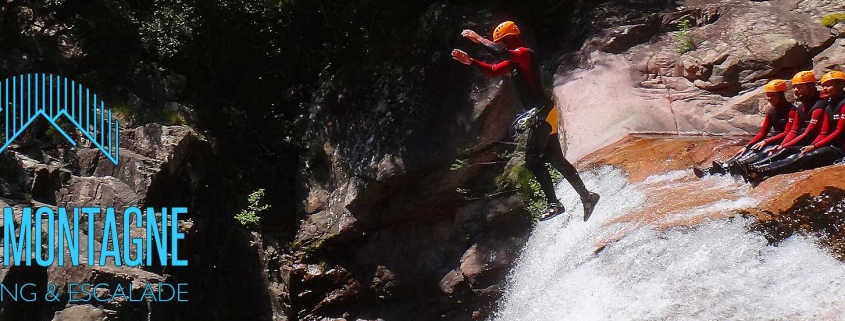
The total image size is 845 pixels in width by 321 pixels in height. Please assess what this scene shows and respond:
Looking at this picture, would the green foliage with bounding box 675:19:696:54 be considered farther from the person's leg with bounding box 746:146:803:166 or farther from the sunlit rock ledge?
the person's leg with bounding box 746:146:803:166

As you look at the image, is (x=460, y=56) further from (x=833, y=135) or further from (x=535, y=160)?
(x=833, y=135)

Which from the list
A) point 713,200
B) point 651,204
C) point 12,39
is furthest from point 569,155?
point 12,39

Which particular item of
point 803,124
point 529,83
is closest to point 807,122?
point 803,124

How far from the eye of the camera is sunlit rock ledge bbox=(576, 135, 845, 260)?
6215 mm

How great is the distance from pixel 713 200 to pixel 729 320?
5.27ft

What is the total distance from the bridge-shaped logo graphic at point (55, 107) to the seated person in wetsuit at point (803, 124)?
26.4 feet

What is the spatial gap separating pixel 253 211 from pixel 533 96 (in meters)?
5.82

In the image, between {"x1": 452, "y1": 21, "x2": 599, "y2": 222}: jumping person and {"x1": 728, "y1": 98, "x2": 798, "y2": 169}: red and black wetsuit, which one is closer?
{"x1": 452, "y1": 21, "x2": 599, "y2": 222}: jumping person

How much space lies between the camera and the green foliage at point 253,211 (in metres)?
11.8

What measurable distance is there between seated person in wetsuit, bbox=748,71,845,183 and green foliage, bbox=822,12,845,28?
11.1 feet

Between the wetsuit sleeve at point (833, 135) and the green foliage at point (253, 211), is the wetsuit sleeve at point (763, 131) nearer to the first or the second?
the wetsuit sleeve at point (833, 135)

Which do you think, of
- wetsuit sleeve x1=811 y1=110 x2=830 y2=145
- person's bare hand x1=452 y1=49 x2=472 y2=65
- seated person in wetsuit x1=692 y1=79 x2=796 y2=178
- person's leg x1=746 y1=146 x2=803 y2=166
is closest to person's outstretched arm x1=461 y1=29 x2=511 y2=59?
person's bare hand x1=452 y1=49 x2=472 y2=65

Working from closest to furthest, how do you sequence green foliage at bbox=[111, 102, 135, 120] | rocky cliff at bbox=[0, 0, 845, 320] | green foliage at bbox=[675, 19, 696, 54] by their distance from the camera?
rocky cliff at bbox=[0, 0, 845, 320], green foliage at bbox=[675, 19, 696, 54], green foliage at bbox=[111, 102, 135, 120]

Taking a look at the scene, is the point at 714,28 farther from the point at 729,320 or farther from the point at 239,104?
the point at 239,104
